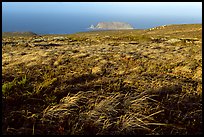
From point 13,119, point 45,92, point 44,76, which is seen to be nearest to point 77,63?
point 44,76

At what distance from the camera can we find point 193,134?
7777mm

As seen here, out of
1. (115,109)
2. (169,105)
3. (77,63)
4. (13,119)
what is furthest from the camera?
(77,63)

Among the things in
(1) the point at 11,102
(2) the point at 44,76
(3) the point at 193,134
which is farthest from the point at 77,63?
(3) the point at 193,134

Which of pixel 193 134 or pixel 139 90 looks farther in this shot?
pixel 139 90

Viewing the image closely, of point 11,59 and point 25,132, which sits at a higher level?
point 11,59

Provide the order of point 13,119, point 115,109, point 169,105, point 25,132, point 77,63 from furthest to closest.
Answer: point 77,63 → point 169,105 → point 115,109 → point 13,119 → point 25,132

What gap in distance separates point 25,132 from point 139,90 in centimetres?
410

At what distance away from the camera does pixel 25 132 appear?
291 inches

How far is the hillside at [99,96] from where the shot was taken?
307 inches

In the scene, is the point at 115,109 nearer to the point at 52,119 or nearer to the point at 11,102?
the point at 52,119

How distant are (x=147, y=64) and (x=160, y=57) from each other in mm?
1948

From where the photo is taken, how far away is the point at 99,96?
9219 mm

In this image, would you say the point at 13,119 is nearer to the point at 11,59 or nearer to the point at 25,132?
the point at 25,132

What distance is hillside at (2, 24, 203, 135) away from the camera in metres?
7.79
